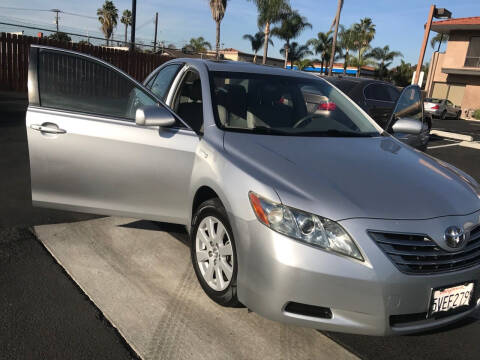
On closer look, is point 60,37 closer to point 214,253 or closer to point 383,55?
point 214,253

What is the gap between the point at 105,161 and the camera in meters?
3.24

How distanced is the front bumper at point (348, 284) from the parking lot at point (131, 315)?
0.39 metres

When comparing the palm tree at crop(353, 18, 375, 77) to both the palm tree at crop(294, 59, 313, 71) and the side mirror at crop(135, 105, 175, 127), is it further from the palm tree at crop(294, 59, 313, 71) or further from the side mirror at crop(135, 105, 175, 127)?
the side mirror at crop(135, 105, 175, 127)

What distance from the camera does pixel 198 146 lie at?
3.08 metres

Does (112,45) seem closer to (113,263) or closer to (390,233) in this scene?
(113,263)

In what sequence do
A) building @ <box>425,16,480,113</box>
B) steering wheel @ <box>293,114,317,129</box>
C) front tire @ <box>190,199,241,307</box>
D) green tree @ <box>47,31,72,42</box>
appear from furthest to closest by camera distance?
building @ <box>425,16,480,113</box> → green tree @ <box>47,31,72,42</box> → steering wheel @ <box>293,114,317,129</box> → front tire @ <box>190,199,241,307</box>

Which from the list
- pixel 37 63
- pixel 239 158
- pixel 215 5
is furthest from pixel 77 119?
pixel 215 5

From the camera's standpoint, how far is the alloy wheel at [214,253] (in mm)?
2684

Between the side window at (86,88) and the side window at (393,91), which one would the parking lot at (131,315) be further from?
the side window at (393,91)

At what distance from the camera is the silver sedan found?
7.21ft

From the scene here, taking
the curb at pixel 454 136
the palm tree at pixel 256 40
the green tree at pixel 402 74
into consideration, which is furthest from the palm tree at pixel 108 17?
the curb at pixel 454 136

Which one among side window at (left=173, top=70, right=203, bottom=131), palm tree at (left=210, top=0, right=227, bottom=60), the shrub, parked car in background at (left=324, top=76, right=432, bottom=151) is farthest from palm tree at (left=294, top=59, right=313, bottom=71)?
side window at (left=173, top=70, right=203, bottom=131)

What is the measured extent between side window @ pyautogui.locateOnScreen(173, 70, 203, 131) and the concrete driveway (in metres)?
1.12

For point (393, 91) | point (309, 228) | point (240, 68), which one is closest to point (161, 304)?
point (309, 228)
